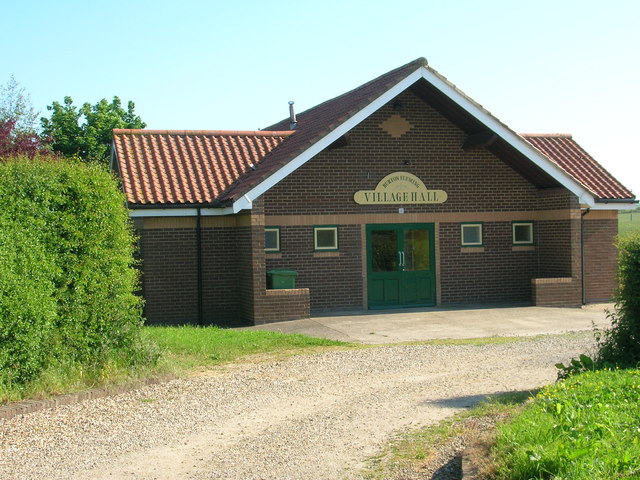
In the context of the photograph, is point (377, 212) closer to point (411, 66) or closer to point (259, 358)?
point (411, 66)

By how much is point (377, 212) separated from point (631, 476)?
47.2 ft

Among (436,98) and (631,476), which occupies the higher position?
(436,98)

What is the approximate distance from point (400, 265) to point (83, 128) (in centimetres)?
2672

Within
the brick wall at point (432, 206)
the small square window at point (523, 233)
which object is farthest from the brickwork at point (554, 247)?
the small square window at point (523, 233)

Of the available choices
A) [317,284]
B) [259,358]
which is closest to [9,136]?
[317,284]

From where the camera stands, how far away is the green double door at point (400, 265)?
63.3ft

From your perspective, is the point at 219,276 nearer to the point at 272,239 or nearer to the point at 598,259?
the point at 272,239

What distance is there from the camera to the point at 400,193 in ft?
63.6

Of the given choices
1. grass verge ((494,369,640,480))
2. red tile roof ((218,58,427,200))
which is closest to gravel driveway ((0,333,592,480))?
grass verge ((494,369,640,480))

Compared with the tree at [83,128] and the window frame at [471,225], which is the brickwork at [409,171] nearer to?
the window frame at [471,225]

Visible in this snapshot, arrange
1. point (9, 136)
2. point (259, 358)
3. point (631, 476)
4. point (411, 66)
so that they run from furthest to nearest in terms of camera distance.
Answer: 1. point (9, 136)
2. point (411, 66)
3. point (259, 358)
4. point (631, 476)

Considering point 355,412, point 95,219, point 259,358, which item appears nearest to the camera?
point 355,412

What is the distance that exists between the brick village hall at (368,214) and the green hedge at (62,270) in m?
6.13

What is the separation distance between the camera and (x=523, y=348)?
43.3 feet
